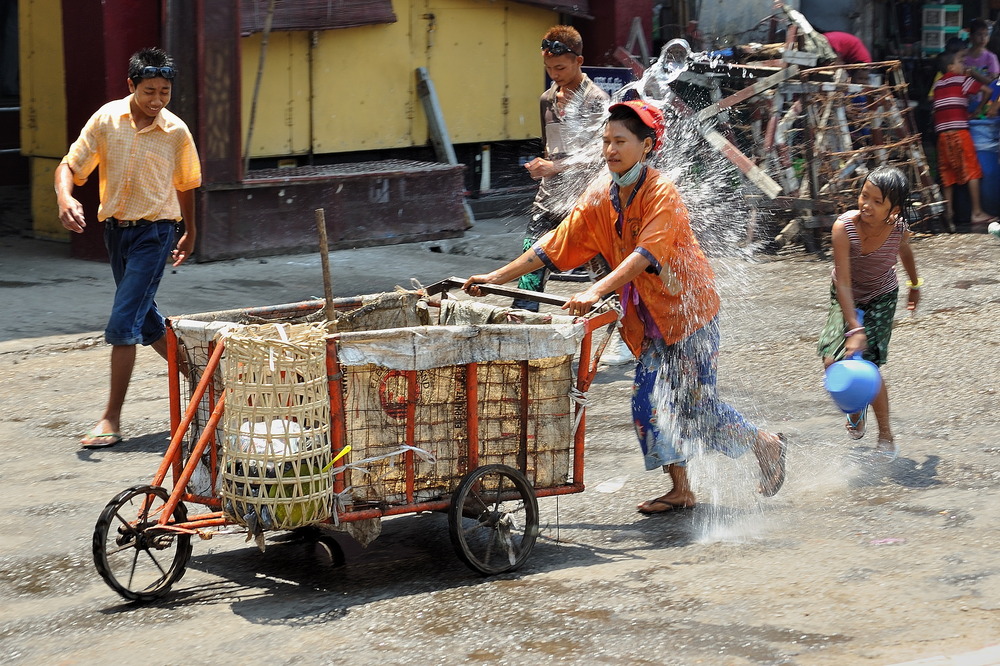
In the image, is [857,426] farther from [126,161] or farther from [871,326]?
[126,161]

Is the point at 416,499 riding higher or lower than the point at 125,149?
lower

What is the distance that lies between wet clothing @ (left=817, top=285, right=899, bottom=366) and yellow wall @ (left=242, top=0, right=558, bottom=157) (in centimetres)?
671

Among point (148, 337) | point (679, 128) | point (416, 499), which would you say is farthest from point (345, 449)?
point (679, 128)

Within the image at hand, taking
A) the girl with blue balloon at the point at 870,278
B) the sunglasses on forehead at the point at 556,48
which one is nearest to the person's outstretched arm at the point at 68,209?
the sunglasses on forehead at the point at 556,48

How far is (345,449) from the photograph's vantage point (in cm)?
423

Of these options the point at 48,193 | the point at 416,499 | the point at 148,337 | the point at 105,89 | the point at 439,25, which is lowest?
the point at 416,499

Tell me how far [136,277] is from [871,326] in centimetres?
347

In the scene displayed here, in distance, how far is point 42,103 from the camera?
36.0 ft

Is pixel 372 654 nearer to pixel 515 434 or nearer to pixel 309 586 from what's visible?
pixel 309 586

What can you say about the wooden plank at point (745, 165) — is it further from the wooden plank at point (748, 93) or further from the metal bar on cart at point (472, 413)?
the metal bar on cart at point (472, 413)

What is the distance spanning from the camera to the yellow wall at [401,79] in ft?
37.8

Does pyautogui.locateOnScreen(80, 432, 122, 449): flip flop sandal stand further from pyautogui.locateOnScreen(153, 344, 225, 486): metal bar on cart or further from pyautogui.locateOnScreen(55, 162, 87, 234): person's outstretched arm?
pyautogui.locateOnScreen(153, 344, 225, 486): metal bar on cart

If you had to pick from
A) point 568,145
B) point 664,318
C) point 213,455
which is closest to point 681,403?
point 664,318

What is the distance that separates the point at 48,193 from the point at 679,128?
17.8 feet
